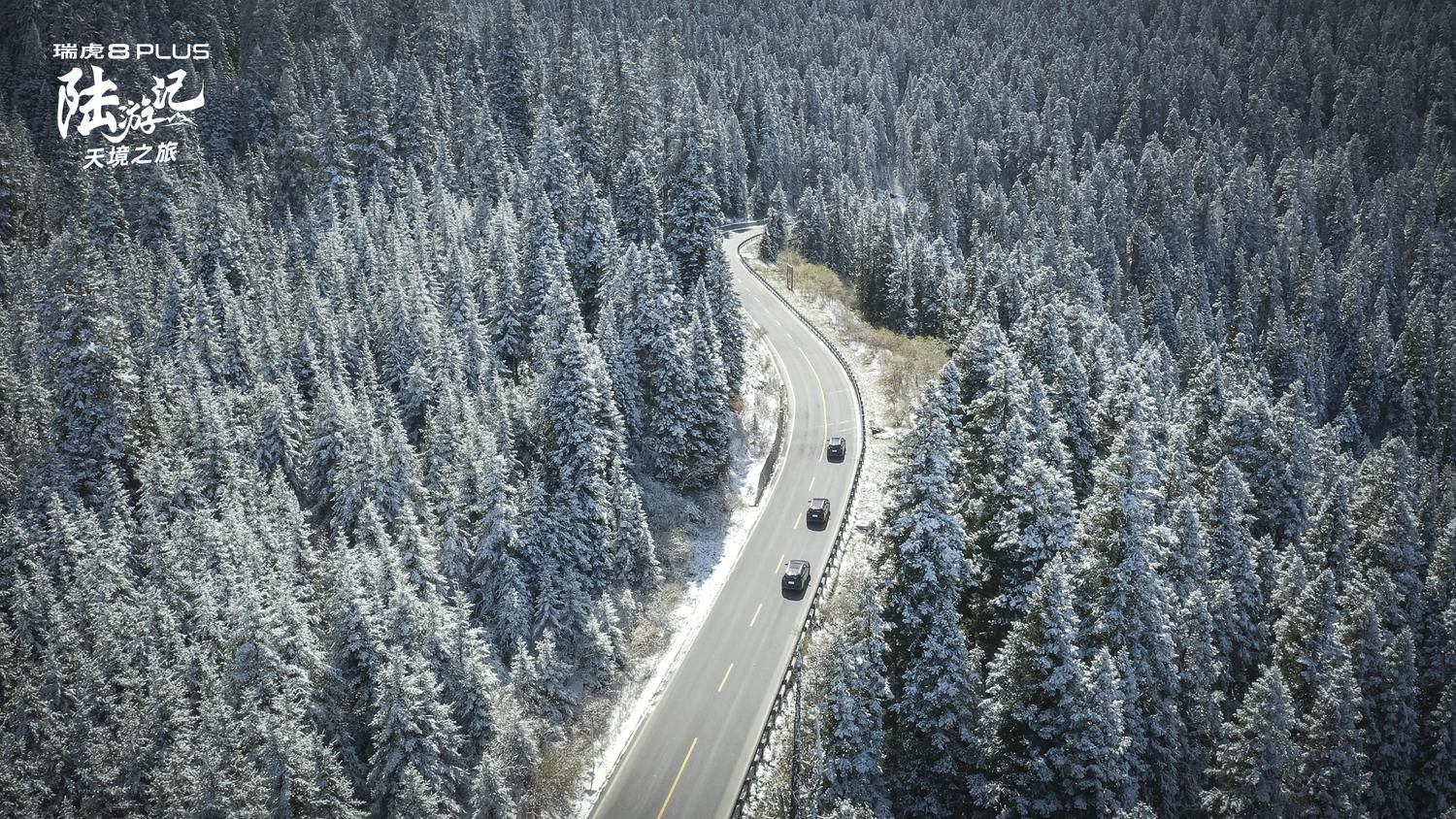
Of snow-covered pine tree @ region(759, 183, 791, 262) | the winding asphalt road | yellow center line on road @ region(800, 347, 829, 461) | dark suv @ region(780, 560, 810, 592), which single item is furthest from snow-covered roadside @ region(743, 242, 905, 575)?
snow-covered pine tree @ region(759, 183, 791, 262)

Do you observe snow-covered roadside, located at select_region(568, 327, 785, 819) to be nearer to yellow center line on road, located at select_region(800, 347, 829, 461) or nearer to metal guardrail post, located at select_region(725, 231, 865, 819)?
yellow center line on road, located at select_region(800, 347, 829, 461)

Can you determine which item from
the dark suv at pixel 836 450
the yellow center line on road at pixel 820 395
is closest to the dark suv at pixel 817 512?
the dark suv at pixel 836 450

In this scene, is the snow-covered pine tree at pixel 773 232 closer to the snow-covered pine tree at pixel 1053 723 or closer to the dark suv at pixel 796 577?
the dark suv at pixel 796 577

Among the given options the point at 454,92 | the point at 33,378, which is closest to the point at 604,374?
the point at 33,378

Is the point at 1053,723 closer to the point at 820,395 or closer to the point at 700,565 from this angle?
the point at 700,565

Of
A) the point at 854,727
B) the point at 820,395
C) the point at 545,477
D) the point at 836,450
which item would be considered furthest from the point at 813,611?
the point at 820,395

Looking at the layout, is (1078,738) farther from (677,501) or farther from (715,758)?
(677,501)
